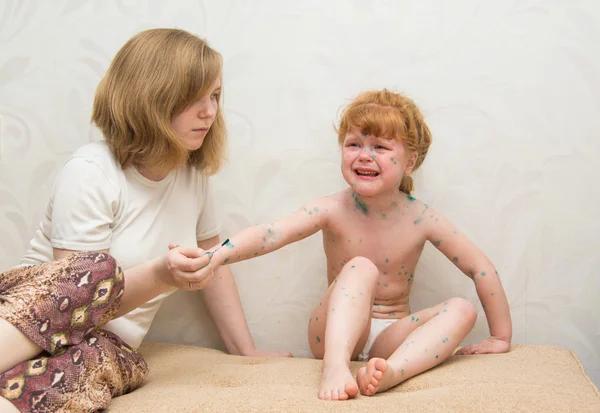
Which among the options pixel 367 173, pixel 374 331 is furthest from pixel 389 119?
pixel 374 331

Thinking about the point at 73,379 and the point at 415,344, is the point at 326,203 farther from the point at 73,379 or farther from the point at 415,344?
the point at 73,379

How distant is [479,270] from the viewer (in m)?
1.41

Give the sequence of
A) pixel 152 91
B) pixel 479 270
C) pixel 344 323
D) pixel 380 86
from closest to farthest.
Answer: pixel 344 323
pixel 152 91
pixel 479 270
pixel 380 86

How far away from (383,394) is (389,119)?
557 mm

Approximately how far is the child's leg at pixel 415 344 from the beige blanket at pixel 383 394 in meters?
0.02

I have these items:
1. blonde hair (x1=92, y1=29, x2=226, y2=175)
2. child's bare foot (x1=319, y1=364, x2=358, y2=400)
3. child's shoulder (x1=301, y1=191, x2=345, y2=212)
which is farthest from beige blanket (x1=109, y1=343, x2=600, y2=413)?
blonde hair (x1=92, y1=29, x2=226, y2=175)

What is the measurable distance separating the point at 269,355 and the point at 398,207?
45 centimetres

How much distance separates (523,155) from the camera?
153 centimetres

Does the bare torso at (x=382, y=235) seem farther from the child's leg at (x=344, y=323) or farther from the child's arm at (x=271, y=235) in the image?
the child's leg at (x=344, y=323)

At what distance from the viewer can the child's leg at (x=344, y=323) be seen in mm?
1067

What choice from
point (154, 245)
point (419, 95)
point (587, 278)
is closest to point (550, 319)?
point (587, 278)

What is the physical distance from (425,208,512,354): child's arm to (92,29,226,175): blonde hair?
22.3 inches

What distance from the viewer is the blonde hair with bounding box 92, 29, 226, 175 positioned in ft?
4.26

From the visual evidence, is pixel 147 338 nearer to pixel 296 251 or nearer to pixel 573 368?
pixel 296 251
